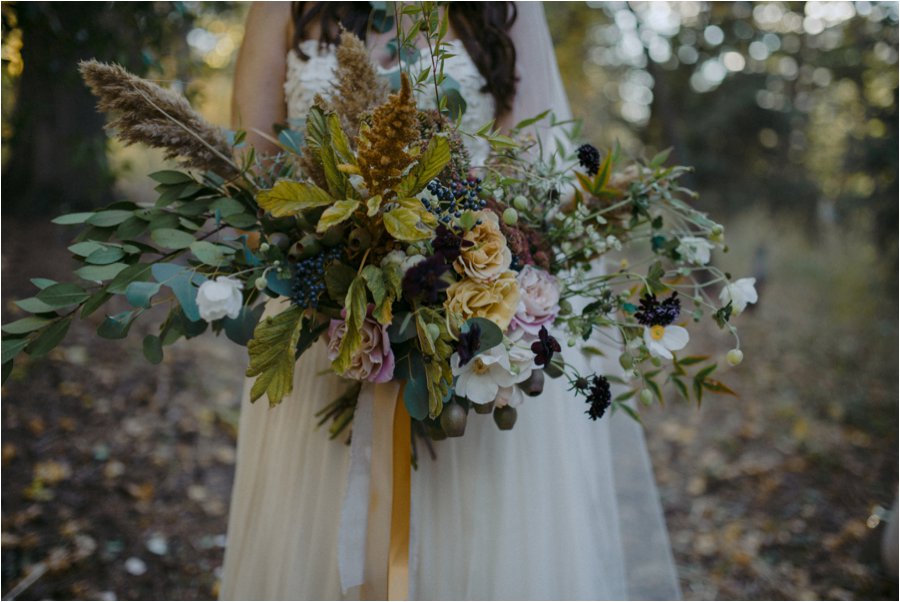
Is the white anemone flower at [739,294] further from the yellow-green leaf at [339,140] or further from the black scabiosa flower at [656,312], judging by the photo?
the yellow-green leaf at [339,140]

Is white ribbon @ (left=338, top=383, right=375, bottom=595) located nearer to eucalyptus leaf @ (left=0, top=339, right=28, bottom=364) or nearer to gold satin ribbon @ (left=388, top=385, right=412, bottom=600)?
gold satin ribbon @ (left=388, top=385, right=412, bottom=600)

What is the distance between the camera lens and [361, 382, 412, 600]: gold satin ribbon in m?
1.17

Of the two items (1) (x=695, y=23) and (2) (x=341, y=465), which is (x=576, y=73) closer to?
(1) (x=695, y=23)

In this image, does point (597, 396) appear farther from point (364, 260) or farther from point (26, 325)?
point (26, 325)

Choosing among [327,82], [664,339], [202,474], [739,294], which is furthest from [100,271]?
[202,474]

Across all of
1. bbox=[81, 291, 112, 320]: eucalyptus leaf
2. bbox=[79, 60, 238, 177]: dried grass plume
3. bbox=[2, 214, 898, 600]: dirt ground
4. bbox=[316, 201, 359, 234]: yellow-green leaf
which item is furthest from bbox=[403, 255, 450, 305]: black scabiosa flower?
bbox=[2, 214, 898, 600]: dirt ground

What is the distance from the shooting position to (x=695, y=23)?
6180mm

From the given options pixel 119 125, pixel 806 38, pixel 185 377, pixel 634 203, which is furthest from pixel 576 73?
pixel 119 125

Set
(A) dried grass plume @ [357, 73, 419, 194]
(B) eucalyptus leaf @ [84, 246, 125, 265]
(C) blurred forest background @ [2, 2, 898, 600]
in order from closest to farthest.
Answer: (A) dried grass plume @ [357, 73, 419, 194], (B) eucalyptus leaf @ [84, 246, 125, 265], (C) blurred forest background @ [2, 2, 898, 600]

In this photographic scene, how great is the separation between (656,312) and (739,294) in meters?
0.16

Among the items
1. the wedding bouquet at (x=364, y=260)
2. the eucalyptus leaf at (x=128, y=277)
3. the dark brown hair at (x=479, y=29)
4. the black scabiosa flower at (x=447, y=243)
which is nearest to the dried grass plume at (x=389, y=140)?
the wedding bouquet at (x=364, y=260)

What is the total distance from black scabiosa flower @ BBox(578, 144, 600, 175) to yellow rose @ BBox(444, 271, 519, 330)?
1.16 ft

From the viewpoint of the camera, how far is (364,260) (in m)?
0.99

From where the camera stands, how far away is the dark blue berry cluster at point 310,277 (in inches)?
40.3
